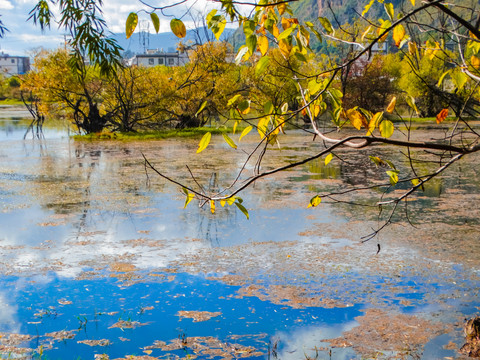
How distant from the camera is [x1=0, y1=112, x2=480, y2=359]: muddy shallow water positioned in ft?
12.3

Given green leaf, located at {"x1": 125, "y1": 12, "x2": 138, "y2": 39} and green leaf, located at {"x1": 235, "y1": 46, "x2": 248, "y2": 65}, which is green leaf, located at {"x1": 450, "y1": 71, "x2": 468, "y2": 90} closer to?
green leaf, located at {"x1": 235, "y1": 46, "x2": 248, "y2": 65}

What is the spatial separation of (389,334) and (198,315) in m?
1.28

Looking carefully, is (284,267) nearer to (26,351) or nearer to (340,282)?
(340,282)

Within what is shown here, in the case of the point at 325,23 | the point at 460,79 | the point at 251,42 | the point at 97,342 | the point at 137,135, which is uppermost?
the point at 325,23

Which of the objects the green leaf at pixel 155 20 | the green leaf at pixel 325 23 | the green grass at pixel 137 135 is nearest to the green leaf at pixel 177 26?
the green leaf at pixel 155 20

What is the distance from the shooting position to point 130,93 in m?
20.6

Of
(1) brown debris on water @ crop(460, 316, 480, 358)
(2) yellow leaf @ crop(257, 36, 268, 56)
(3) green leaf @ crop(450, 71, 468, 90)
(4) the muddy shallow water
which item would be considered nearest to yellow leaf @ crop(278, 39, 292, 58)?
(2) yellow leaf @ crop(257, 36, 268, 56)

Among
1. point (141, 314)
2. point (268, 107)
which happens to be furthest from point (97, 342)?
point (268, 107)

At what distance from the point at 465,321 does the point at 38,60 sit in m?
20.7

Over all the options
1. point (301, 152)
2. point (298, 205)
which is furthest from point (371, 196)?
point (301, 152)

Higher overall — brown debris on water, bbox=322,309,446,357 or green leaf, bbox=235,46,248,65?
green leaf, bbox=235,46,248,65

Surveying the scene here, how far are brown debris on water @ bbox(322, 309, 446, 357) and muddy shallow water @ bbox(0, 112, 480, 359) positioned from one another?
0.5 inches

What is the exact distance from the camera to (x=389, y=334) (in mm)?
3781

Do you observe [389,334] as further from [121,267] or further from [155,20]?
[155,20]
